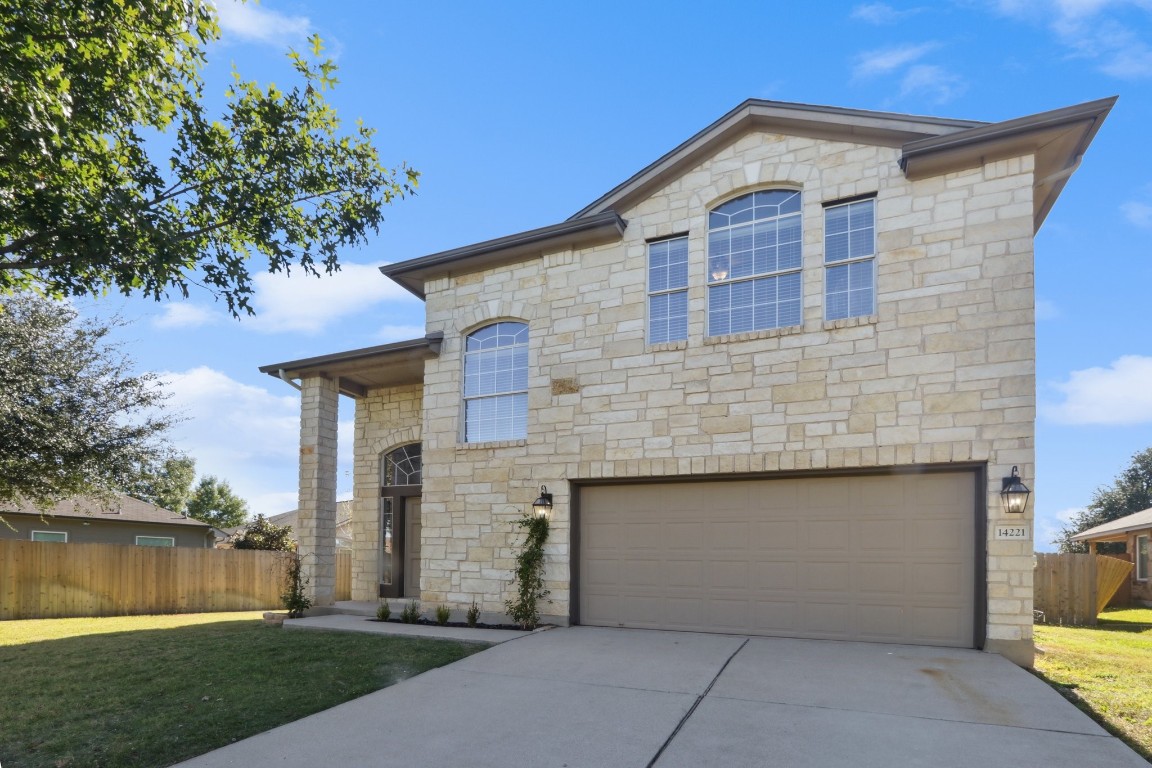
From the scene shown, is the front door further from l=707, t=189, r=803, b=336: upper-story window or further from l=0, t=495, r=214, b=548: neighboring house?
Result: l=0, t=495, r=214, b=548: neighboring house

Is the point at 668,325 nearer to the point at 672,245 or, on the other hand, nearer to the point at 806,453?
the point at 672,245

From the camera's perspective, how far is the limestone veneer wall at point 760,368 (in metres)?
8.15

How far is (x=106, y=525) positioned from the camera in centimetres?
2105

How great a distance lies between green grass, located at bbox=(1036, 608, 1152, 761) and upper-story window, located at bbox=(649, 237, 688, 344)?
5882 millimetres

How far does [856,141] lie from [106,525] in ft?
74.3

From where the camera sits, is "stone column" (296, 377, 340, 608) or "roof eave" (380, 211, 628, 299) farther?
"stone column" (296, 377, 340, 608)

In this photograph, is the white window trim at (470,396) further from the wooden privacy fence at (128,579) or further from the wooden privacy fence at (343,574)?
the wooden privacy fence at (128,579)

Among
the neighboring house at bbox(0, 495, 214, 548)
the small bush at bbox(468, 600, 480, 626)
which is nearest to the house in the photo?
the small bush at bbox(468, 600, 480, 626)

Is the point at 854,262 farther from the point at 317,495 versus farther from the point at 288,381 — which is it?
the point at 288,381

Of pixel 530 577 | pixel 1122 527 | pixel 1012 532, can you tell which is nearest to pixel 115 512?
pixel 530 577

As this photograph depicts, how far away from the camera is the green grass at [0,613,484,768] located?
5398 mm

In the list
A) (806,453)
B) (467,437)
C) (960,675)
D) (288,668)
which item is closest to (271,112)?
(467,437)

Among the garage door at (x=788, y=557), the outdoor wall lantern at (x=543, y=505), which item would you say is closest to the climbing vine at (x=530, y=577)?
the outdoor wall lantern at (x=543, y=505)

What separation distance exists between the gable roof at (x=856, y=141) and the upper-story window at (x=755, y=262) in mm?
951
